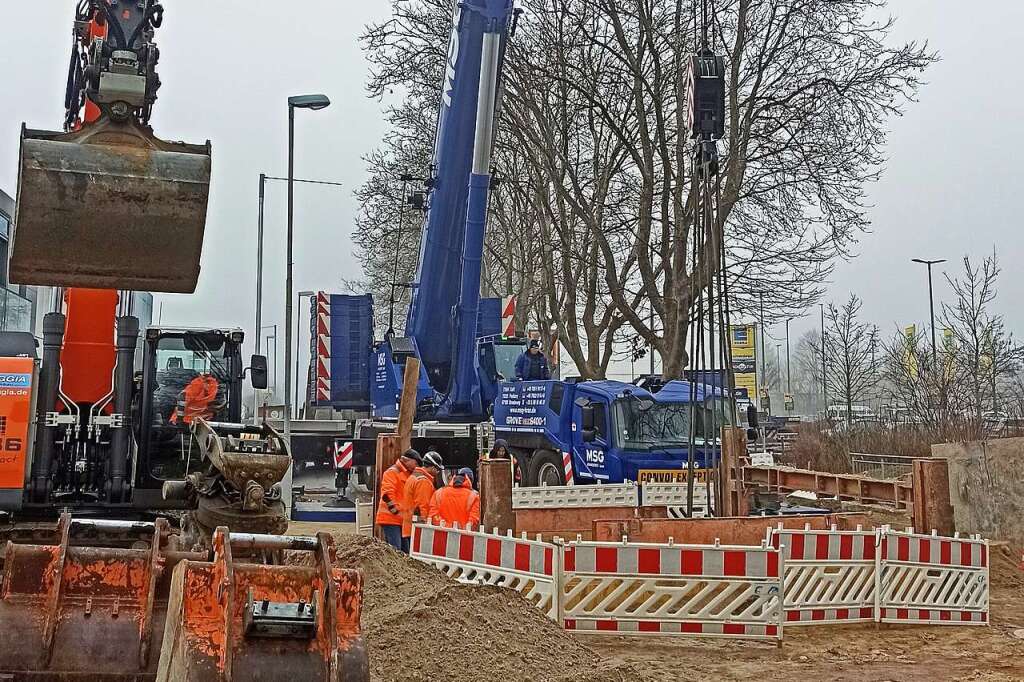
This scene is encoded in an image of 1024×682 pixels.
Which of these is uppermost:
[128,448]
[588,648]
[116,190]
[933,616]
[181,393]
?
[116,190]

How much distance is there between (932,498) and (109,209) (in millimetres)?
8827

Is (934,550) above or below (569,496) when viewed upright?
below

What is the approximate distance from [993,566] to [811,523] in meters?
3.20

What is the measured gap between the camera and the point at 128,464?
26.5 ft

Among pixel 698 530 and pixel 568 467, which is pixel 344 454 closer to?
pixel 568 467

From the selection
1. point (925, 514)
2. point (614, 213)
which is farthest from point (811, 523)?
point (614, 213)

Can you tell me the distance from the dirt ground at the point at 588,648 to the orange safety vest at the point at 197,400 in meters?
2.00

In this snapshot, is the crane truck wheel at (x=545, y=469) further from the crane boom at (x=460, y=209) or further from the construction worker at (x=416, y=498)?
the construction worker at (x=416, y=498)

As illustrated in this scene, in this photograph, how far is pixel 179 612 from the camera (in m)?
3.92

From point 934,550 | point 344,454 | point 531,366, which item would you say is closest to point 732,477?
point 934,550

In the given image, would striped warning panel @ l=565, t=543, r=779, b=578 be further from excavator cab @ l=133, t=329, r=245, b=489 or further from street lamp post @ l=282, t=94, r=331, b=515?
street lamp post @ l=282, t=94, r=331, b=515

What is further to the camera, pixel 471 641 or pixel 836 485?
pixel 836 485

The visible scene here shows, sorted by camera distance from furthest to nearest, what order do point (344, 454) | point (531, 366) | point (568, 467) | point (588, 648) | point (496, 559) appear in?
1. point (344, 454)
2. point (531, 366)
3. point (568, 467)
4. point (496, 559)
5. point (588, 648)

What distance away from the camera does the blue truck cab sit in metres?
16.9
